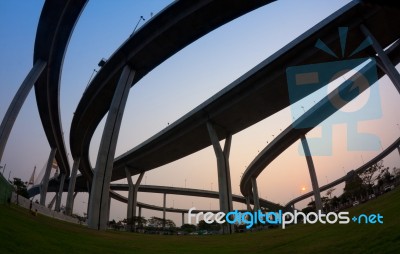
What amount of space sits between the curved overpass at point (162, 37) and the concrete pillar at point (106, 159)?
1.85 metres

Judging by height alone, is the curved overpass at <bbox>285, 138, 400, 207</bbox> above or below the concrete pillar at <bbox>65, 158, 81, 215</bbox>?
above

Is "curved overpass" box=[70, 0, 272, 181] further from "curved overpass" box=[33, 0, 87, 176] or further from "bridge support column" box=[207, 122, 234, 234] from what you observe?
"bridge support column" box=[207, 122, 234, 234]

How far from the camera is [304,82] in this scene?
3603cm

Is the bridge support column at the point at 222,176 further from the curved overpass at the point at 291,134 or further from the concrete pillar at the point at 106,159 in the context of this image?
the concrete pillar at the point at 106,159

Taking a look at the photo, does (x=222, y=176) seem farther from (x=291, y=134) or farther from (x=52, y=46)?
(x=52, y=46)

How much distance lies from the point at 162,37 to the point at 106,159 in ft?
43.2

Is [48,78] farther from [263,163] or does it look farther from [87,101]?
[263,163]

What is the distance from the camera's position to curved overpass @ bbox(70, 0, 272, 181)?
94.5 ft

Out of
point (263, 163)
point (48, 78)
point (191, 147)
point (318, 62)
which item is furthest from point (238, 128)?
point (48, 78)

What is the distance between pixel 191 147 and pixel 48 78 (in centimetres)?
2315

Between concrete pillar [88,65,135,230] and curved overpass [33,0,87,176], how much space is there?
22.6 feet

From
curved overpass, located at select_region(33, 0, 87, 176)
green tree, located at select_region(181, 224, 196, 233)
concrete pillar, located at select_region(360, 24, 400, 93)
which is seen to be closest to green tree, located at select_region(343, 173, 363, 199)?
concrete pillar, located at select_region(360, 24, 400, 93)

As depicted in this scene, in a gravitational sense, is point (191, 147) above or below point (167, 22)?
below

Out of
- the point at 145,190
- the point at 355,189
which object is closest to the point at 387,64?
the point at 355,189
